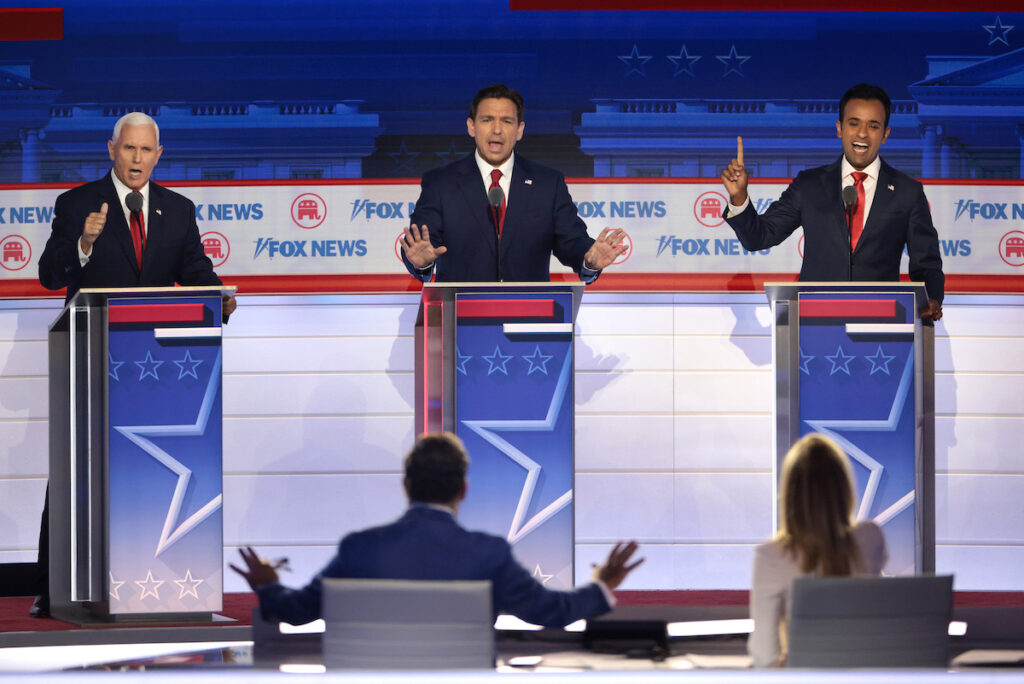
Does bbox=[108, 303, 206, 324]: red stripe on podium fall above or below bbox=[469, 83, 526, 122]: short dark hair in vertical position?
below

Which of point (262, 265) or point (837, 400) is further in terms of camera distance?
point (262, 265)

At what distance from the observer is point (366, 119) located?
568 cm

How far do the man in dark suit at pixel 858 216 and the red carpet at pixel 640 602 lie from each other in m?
1.16

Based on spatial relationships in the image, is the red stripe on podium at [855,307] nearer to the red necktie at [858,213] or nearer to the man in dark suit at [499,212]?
the red necktie at [858,213]

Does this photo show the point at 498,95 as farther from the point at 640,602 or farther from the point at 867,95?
the point at 640,602

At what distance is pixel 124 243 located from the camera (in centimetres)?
432

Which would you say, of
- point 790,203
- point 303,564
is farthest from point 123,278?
point 790,203

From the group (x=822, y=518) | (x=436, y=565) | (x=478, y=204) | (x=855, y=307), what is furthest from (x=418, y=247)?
(x=822, y=518)

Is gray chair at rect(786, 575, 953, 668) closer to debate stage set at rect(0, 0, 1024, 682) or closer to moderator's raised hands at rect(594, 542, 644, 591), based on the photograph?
moderator's raised hands at rect(594, 542, 644, 591)

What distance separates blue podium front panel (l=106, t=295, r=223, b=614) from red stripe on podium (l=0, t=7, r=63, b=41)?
2442 millimetres

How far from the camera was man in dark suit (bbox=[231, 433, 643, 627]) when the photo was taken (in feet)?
8.38

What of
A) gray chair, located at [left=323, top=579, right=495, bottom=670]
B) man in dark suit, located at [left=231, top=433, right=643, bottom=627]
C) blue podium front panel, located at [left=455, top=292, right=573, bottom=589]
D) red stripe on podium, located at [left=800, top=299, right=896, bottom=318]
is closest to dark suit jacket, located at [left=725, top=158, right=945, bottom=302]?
red stripe on podium, located at [left=800, top=299, right=896, bottom=318]

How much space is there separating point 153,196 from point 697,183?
2.45m

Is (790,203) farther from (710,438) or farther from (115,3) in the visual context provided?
(115,3)
